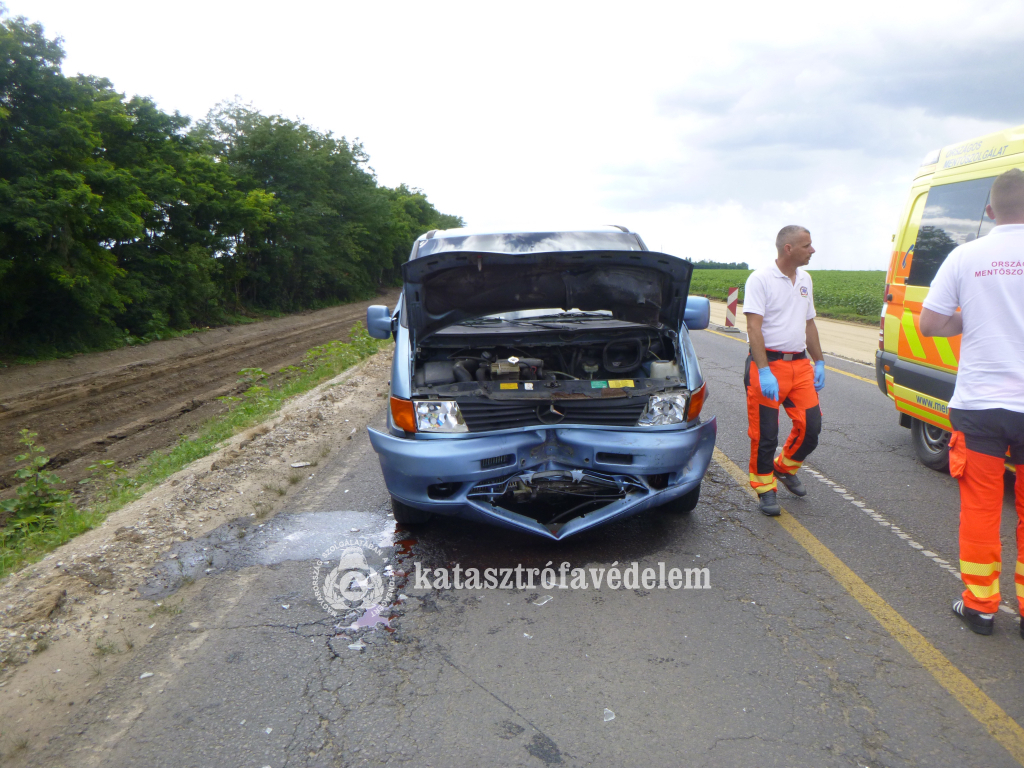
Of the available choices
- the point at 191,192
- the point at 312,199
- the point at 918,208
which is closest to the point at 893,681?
the point at 918,208

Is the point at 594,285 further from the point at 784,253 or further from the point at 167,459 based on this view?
the point at 167,459

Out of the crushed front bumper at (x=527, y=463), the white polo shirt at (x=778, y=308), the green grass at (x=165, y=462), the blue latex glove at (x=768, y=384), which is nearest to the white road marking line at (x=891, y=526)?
the blue latex glove at (x=768, y=384)

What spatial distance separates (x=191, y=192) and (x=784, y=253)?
23.7m

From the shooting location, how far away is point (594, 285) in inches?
181

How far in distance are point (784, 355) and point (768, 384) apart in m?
0.31

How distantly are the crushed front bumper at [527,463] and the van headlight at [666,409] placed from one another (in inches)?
5.1

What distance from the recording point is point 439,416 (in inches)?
167

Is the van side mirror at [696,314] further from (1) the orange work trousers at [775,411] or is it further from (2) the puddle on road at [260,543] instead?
(2) the puddle on road at [260,543]

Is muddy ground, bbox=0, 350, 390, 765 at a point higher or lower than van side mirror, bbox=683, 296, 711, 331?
lower

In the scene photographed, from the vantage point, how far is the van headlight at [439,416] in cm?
425

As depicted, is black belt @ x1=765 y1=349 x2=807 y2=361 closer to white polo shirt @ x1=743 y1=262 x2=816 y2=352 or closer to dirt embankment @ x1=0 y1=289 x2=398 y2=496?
white polo shirt @ x1=743 y1=262 x2=816 y2=352

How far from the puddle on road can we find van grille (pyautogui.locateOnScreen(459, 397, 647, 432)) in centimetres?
104

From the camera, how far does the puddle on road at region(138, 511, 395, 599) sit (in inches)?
169

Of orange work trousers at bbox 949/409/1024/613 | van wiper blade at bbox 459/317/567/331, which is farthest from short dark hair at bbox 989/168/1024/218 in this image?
van wiper blade at bbox 459/317/567/331
